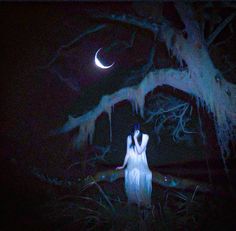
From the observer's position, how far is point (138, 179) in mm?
2934

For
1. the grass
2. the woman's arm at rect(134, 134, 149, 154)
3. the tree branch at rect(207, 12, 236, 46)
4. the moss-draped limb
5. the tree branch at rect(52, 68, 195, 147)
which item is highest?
the tree branch at rect(207, 12, 236, 46)

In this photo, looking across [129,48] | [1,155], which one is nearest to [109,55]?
[129,48]

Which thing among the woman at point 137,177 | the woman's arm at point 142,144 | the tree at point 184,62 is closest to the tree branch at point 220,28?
the tree at point 184,62

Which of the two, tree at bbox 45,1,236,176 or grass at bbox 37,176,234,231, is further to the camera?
tree at bbox 45,1,236,176

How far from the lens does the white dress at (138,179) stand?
9.61ft

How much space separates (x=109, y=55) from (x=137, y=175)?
1.17 metres

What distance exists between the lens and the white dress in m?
2.93

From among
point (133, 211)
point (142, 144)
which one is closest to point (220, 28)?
point (142, 144)

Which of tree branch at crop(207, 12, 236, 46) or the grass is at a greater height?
tree branch at crop(207, 12, 236, 46)

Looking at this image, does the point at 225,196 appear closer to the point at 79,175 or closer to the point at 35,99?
the point at 79,175

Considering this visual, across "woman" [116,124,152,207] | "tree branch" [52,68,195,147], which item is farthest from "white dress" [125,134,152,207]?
"tree branch" [52,68,195,147]

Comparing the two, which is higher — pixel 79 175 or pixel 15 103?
pixel 15 103

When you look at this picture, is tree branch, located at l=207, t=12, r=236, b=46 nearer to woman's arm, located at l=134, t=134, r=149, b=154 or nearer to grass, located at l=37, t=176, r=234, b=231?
woman's arm, located at l=134, t=134, r=149, b=154

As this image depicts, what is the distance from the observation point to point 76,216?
2893mm
